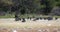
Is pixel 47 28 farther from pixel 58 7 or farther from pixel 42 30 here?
pixel 58 7

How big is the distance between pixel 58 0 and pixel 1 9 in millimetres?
5618

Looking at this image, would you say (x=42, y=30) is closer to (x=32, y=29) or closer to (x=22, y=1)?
(x=32, y=29)

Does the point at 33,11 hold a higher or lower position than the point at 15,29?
lower

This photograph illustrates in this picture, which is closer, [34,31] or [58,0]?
[34,31]

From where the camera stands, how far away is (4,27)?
11.9m

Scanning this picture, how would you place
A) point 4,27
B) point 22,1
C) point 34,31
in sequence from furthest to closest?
point 22,1 → point 4,27 → point 34,31

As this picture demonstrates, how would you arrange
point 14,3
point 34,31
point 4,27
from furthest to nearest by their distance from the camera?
point 14,3 < point 4,27 < point 34,31

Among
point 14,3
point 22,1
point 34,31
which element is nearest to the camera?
point 34,31

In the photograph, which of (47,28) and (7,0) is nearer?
(47,28)

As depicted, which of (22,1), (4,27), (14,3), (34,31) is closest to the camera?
(34,31)

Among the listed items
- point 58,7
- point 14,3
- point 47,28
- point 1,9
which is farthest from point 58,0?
point 47,28

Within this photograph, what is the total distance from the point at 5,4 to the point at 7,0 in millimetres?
454

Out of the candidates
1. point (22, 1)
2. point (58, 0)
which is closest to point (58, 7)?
point (58, 0)

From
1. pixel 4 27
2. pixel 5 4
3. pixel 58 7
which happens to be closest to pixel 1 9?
pixel 5 4
